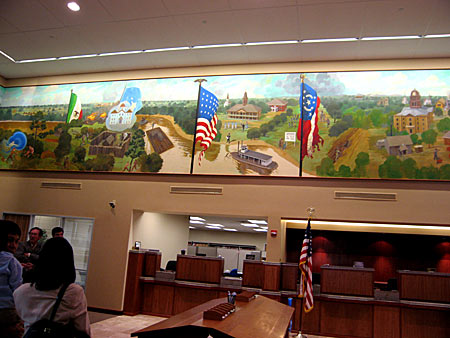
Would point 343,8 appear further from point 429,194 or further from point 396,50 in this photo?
point 429,194

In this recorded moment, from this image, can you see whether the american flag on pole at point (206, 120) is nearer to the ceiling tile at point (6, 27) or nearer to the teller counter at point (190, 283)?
the teller counter at point (190, 283)

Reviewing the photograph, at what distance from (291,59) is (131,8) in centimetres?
424

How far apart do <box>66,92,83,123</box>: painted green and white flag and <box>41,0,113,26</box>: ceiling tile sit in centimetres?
277

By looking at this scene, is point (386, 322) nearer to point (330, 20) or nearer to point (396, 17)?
point (396, 17)

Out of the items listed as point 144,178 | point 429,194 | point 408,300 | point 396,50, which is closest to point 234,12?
point 396,50

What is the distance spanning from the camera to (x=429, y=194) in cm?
877

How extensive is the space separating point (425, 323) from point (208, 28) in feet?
26.4

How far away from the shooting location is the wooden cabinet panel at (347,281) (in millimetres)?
8484

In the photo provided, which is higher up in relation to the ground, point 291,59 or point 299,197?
point 291,59

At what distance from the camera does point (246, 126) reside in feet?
33.9

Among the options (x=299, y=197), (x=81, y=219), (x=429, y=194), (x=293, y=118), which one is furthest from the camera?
(x=81, y=219)

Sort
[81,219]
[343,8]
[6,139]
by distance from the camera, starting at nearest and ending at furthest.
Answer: [343,8]
[81,219]
[6,139]

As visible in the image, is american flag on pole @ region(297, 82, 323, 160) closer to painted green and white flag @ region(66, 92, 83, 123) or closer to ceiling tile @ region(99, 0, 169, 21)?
ceiling tile @ region(99, 0, 169, 21)

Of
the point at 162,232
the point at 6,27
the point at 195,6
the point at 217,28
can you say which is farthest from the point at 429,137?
the point at 6,27
